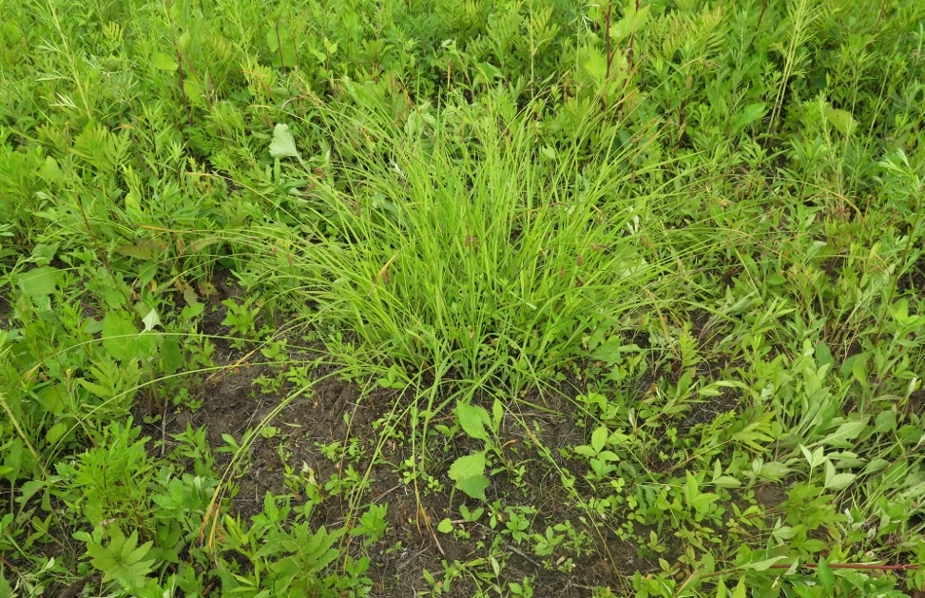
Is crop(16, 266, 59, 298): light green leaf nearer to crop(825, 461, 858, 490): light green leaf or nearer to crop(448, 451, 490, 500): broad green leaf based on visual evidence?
crop(448, 451, 490, 500): broad green leaf

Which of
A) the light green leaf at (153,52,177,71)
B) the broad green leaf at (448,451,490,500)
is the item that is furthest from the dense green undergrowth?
the light green leaf at (153,52,177,71)

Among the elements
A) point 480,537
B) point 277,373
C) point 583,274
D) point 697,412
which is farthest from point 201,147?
point 697,412

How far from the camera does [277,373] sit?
2221mm

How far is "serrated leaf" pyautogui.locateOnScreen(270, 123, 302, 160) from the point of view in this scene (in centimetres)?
272

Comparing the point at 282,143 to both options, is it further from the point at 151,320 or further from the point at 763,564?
the point at 763,564

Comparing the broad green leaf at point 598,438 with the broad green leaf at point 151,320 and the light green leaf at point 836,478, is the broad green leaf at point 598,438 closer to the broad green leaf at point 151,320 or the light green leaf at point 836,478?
the light green leaf at point 836,478

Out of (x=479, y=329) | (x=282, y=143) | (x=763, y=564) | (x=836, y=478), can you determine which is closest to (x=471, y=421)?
(x=479, y=329)

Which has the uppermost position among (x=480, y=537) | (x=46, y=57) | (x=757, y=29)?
(x=757, y=29)

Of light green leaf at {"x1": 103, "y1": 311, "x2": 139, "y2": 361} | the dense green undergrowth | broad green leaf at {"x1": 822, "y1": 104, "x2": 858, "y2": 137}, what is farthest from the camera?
broad green leaf at {"x1": 822, "y1": 104, "x2": 858, "y2": 137}

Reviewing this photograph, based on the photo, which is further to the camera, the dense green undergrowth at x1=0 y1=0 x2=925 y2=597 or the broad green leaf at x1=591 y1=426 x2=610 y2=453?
the broad green leaf at x1=591 y1=426 x2=610 y2=453

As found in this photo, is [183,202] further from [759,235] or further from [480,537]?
[759,235]

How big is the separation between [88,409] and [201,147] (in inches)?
48.6

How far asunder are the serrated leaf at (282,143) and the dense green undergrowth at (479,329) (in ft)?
0.33

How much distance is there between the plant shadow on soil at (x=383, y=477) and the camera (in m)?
1.82
